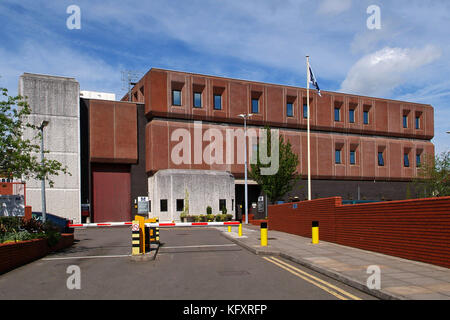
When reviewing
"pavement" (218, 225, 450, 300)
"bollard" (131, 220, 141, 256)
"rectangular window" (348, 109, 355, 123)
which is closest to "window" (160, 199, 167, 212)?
"rectangular window" (348, 109, 355, 123)

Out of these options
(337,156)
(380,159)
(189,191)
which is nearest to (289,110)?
(337,156)

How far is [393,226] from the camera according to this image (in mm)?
13602

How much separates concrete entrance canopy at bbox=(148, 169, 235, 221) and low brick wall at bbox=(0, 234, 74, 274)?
29482 mm

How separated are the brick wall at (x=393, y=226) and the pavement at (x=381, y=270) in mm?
344

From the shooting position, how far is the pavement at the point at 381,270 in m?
7.94

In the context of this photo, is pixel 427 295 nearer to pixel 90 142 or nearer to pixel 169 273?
pixel 169 273

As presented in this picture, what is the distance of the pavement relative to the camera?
26.1 feet

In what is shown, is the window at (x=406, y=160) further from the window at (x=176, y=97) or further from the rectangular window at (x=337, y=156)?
the window at (x=176, y=97)

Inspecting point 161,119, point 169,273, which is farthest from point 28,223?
point 161,119

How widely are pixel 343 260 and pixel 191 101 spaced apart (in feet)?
129

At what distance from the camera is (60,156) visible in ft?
149

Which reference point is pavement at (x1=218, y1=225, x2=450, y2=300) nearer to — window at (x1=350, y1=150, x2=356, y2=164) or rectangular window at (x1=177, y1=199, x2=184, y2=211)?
rectangular window at (x1=177, y1=199, x2=184, y2=211)

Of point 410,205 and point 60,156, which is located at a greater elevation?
point 60,156

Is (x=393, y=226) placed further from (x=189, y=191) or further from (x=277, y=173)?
(x=189, y=191)
